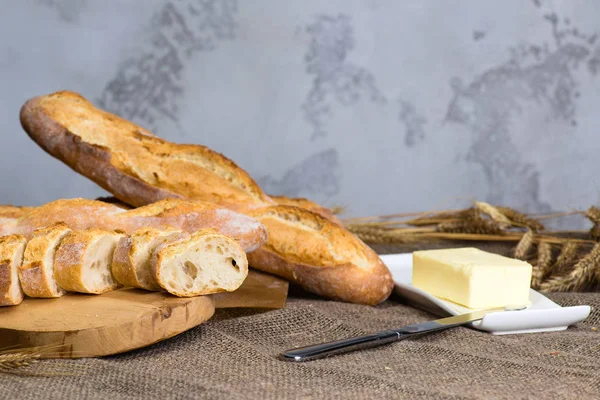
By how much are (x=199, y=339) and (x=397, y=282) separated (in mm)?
842

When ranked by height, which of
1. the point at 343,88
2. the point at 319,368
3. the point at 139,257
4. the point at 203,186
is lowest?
the point at 319,368

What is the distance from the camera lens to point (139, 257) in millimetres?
1865

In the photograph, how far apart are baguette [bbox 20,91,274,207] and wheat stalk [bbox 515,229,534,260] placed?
0.94 m

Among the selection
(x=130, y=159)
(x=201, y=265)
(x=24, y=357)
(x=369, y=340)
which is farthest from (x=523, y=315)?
(x=130, y=159)

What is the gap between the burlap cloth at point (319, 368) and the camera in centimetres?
151

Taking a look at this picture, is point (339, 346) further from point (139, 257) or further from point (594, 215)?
point (594, 215)

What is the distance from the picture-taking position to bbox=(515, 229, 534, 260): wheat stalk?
279 cm

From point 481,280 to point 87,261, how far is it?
1.10 m

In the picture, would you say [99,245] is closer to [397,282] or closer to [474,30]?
[397,282]

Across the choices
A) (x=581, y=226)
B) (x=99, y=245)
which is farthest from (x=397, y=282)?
(x=581, y=226)

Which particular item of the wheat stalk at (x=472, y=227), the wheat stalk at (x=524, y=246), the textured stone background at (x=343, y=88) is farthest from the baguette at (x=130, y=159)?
the textured stone background at (x=343, y=88)

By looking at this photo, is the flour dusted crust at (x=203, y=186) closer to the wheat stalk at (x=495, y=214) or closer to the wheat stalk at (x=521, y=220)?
the wheat stalk at (x=495, y=214)

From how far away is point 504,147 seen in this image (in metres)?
4.95

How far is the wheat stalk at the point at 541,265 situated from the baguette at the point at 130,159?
97 cm
